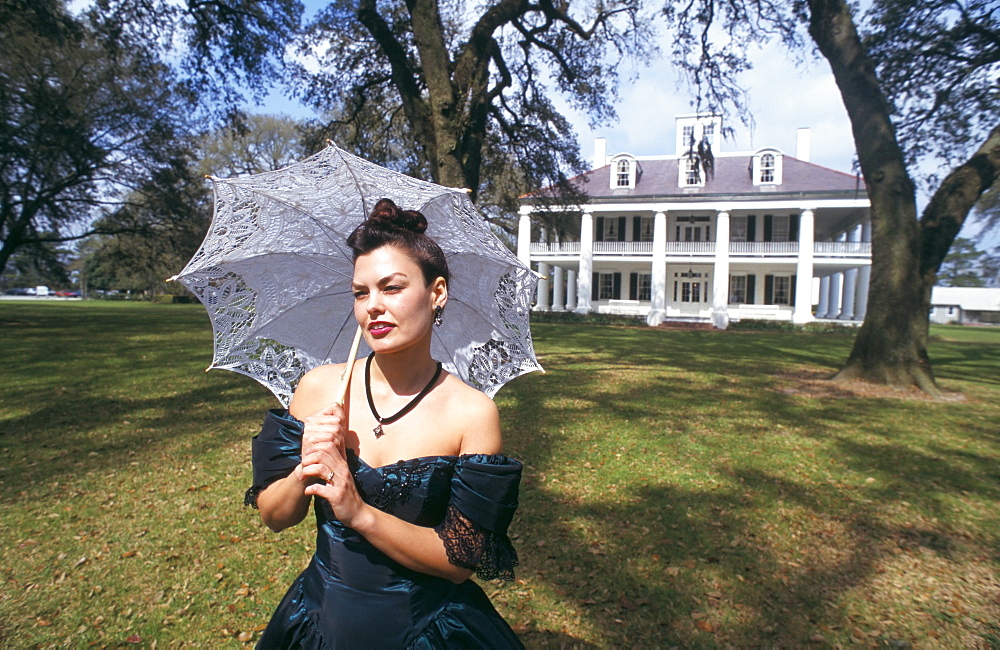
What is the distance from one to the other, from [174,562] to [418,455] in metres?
3.46

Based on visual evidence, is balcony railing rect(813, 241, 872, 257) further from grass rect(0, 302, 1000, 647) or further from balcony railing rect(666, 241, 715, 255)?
grass rect(0, 302, 1000, 647)

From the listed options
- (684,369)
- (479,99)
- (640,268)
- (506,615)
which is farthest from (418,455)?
(640,268)

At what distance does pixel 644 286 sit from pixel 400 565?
34.7 meters

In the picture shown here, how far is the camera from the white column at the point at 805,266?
2936 cm

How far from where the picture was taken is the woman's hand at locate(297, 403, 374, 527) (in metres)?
1.38

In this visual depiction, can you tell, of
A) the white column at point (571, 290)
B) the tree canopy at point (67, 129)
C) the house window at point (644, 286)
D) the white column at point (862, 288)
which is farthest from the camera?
the white column at point (571, 290)

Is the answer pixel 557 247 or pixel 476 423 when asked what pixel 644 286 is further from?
pixel 476 423

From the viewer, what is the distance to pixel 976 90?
40.4 ft

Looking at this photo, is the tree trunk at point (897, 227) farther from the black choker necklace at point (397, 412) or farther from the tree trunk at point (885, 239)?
the black choker necklace at point (397, 412)

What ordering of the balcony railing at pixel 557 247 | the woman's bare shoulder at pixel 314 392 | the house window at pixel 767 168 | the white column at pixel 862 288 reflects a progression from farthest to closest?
the balcony railing at pixel 557 247 → the white column at pixel 862 288 → the house window at pixel 767 168 → the woman's bare shoulder at pixel 314 392

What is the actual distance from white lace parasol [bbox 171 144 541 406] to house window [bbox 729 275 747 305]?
3365cm

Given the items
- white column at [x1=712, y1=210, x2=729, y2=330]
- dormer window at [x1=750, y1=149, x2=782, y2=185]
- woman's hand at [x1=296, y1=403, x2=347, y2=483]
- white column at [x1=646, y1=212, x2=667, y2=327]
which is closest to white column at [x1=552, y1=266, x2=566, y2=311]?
white column at [x1=646, y1=212, x2=667, y2=327]

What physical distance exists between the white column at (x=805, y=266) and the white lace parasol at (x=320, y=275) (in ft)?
101

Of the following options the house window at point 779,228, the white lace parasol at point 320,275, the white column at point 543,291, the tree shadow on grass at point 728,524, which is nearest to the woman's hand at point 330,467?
the white lace parasol at point 320,275
